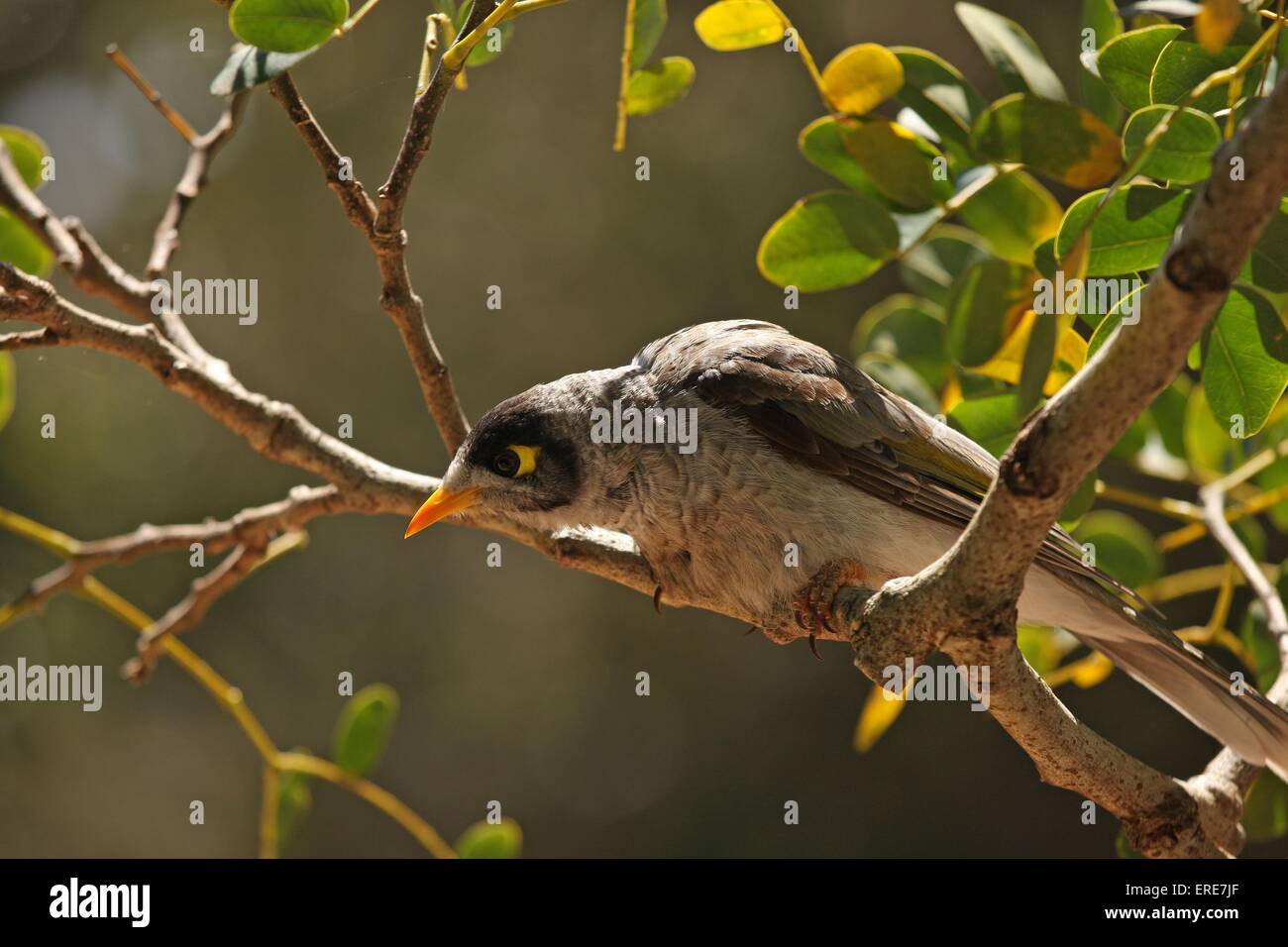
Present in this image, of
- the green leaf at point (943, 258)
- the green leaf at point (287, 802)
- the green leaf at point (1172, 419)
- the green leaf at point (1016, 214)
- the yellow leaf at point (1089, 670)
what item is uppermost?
the green leaf at point (943, 258)

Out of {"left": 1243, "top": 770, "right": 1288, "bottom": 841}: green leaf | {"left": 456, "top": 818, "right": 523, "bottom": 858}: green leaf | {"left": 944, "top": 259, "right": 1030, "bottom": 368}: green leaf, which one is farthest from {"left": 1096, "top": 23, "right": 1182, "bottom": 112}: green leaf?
{"left": 456, "top": 818, "right": 523, "bottom": 858}: green leaf

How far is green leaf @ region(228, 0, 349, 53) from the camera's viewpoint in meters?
2.25

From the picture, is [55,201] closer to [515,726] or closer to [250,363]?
[250,363]

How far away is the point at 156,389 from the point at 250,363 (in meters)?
0.62

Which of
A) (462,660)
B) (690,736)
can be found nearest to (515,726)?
(462,660)

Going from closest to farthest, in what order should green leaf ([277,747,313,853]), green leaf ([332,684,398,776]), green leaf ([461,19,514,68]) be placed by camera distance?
green leaf ([461,19,514,68])
green leaf ([277,747,313,853])
green leaf ([332,684,398,776])

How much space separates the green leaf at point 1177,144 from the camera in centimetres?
214

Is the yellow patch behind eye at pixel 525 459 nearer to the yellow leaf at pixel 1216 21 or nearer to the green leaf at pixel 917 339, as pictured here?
the green leaf at pixel 917 339

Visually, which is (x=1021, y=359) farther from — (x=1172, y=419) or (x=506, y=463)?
(x=506, y=463)

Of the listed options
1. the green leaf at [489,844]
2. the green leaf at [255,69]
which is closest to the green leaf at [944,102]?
the green leaf at [255,69]

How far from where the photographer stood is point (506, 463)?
314 cm

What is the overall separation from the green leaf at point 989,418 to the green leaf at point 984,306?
14 cm

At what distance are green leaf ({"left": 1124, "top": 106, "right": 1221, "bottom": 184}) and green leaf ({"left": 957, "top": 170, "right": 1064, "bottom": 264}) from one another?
1.96ft

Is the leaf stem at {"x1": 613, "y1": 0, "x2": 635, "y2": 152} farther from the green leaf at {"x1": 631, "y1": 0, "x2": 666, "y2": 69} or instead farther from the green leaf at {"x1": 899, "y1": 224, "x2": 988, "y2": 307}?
the green leaf at {"x1": 899, "y1": 224, "x2": 988, "y2": 307}
